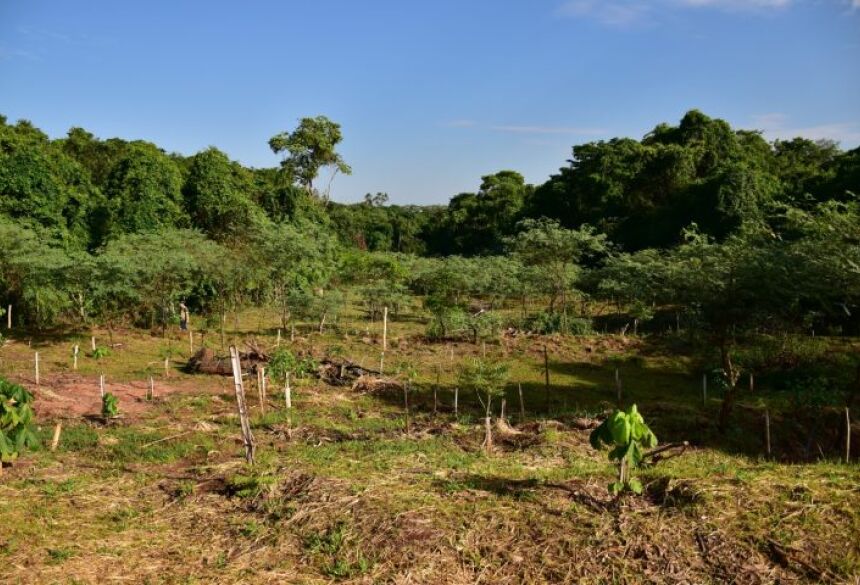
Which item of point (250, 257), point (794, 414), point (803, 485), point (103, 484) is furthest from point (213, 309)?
point (803, 485)

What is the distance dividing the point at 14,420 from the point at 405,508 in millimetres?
5193

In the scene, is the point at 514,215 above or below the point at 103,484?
above

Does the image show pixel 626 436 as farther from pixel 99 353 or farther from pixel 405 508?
pixel 99 353

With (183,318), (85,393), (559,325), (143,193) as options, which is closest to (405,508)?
(85,393)

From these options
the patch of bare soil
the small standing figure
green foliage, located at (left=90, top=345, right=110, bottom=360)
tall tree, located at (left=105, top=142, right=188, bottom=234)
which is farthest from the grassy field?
tall tree, located at (left=105, top=142, right=188, bottom=234)

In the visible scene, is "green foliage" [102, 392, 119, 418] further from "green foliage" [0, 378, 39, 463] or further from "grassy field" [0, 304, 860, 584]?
"green foliage" [0, 378, 39, 463]

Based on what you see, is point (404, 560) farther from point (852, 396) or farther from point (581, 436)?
point (852, 396)

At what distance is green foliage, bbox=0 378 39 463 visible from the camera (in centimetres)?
773

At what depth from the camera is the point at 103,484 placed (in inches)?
328

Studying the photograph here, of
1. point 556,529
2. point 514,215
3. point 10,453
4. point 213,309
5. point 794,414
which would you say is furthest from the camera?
point 514,215

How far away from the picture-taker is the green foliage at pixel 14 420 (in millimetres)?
7730

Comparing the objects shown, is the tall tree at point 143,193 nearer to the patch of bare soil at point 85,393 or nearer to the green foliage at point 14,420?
the patch of bare soil at point 85,393

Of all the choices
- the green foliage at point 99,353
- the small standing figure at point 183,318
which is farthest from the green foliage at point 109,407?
the small standing figure at point 183,318

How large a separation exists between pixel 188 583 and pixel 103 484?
3.40 metres
